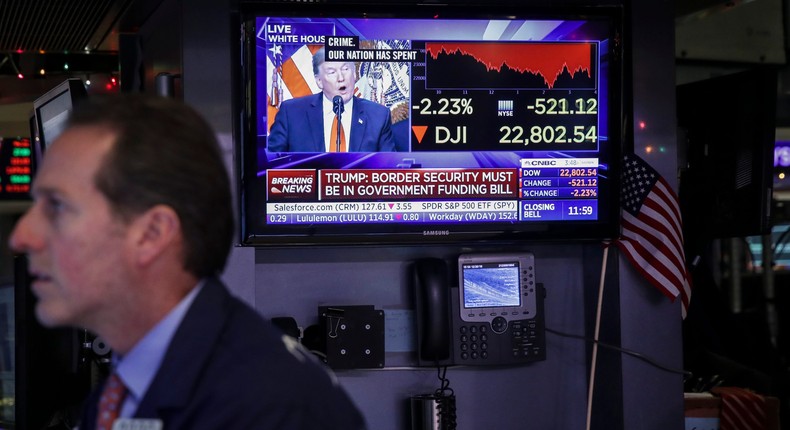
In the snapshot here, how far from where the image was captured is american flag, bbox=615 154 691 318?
3346 mm

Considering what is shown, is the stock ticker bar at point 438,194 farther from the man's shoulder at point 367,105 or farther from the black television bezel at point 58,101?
the black television bezel at point 58,101

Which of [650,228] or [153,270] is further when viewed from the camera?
[650,228]

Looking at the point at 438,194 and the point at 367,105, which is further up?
the point at 367,105

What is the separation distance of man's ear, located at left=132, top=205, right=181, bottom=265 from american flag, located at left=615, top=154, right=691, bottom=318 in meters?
2.26

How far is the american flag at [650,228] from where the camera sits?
3.35m

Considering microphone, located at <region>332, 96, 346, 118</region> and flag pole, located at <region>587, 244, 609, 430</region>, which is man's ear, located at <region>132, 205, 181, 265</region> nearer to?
microphone, located at <region>332, 96, 346, 118</region>

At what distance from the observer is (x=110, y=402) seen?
1370 mm

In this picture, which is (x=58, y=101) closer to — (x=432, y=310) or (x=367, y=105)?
(x=367, y=105)

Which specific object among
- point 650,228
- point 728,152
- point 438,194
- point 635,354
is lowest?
point 635,354

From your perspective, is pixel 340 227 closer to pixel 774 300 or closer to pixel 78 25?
pixel 78 25

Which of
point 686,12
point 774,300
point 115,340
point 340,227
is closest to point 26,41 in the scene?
point 340,227

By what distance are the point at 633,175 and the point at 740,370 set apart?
204cm

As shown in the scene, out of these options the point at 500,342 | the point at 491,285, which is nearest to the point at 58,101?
the point at 491,285

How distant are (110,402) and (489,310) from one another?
2104 mm
